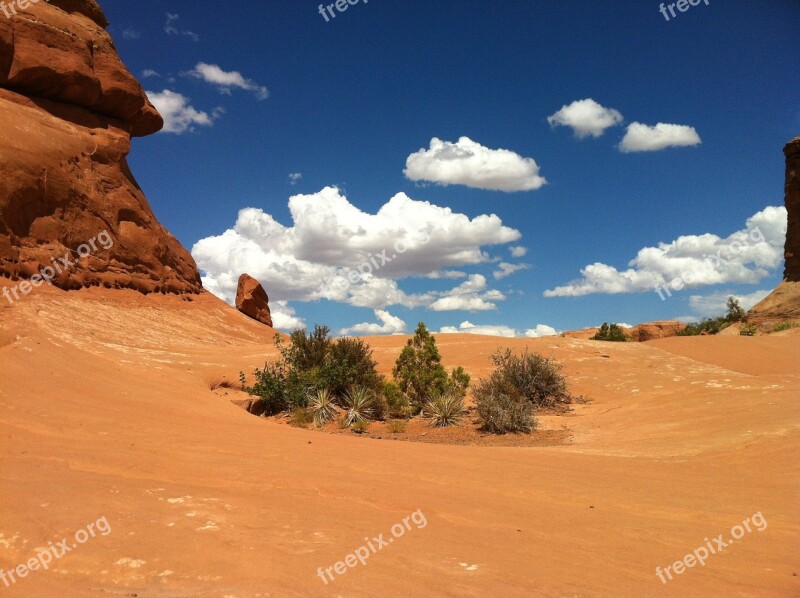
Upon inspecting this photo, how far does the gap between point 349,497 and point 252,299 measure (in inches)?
1282

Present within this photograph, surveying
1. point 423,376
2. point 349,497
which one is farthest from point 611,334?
point 349,497

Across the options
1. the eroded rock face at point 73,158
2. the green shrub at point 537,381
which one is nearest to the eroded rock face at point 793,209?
the green shrub at point 537,381

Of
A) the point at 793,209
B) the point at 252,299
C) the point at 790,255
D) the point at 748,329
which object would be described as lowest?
the point at 748,329

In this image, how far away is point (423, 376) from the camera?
16.0 m

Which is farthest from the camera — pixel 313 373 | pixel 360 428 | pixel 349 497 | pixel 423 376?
pixel 423 376

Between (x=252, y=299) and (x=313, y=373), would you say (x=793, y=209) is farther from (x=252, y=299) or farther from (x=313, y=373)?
(x=313, y=373)

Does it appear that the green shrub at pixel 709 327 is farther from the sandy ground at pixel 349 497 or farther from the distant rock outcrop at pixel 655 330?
the sandy ground at pixel 349 497

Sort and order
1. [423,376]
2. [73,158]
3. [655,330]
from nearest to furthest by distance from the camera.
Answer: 1. [423,376]
2. [73,158]
3. [655,330]

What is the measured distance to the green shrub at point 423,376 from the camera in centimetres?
1582

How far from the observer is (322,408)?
1421cm

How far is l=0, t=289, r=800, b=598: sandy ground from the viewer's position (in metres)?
3.71

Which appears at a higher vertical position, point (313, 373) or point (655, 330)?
point (655, 330)

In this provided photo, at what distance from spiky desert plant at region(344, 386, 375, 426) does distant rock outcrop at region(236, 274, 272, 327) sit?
22898 mm

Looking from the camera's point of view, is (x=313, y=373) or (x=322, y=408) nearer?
(x=322, y=408)
